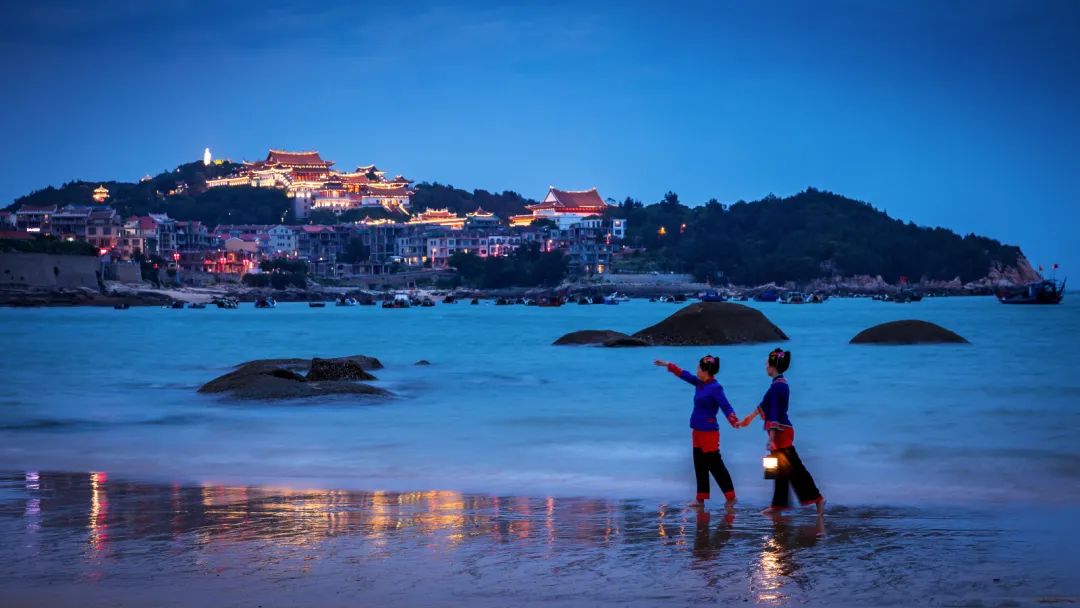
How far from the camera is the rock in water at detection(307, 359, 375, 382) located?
79.5ft

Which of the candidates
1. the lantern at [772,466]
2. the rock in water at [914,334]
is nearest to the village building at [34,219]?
the rock in water at [914,334]

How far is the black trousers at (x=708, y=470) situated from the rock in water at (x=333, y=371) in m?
15.0

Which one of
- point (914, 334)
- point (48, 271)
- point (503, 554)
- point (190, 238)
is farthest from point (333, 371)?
point (190, 238)

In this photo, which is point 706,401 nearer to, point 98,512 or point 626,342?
point 98,512

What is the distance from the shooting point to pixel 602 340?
4372cm

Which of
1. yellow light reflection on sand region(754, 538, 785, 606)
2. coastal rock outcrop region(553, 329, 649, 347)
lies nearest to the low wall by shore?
coastal rock outcrop region(553, 329, 649, 347)

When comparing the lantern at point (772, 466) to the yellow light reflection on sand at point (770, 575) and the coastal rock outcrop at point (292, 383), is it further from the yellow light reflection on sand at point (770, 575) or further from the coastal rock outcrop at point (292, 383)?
the coastal rock outcrop at point (292, 383)

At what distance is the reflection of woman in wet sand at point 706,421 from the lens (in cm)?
948

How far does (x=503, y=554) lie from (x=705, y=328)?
109ft

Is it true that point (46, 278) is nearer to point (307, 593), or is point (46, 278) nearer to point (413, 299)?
point (413, 299)

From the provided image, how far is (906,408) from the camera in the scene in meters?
22.1

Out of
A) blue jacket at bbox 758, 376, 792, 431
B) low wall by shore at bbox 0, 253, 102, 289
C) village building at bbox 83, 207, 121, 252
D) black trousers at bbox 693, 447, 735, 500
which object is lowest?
black trousers at bbox 693, 447, 735, 500

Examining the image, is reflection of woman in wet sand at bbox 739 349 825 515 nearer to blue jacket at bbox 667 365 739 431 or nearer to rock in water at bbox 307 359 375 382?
blue jacket at bbox 667 365 739 431

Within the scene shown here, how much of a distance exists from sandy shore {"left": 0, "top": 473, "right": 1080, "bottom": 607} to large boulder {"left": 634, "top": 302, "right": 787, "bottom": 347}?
99.2ft
